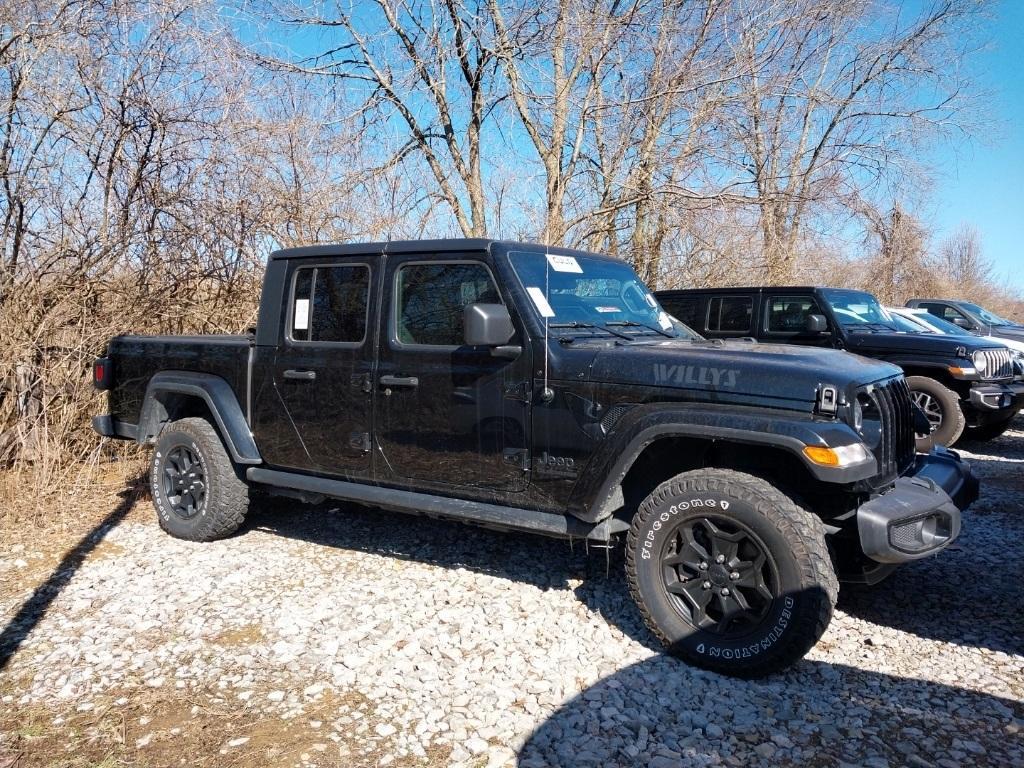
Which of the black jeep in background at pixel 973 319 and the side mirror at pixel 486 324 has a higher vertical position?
the black jeep in background at pixel 973 319

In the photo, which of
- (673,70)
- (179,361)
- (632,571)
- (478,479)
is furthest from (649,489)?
(673,70)

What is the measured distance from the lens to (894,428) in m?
3.40

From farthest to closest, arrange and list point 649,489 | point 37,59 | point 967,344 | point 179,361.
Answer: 1. point 967,344
2. point 37,59
3. point 179,361
4. point 649,489

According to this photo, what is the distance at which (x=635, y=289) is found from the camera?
441cm

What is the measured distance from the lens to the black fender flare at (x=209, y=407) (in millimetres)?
4695

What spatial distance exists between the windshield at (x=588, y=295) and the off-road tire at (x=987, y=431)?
602cm

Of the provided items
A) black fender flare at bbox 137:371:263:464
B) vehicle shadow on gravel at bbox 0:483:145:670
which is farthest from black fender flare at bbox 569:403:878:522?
vehicle shadow on gravel at bbox 0:483:145:670

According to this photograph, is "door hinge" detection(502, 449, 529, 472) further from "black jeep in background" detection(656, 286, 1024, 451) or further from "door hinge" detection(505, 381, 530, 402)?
"black jeep in background" detection(656, 286, 1024, 451)

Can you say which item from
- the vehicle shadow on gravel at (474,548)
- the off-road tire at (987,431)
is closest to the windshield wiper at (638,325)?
the vehicle shadow on gravel at (474,548)

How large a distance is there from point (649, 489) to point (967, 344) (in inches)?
232

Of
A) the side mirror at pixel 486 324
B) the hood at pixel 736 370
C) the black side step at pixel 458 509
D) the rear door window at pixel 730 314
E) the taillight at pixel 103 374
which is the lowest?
the black side step at pixel 458 509

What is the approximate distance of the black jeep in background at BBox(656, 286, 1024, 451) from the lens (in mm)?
7648

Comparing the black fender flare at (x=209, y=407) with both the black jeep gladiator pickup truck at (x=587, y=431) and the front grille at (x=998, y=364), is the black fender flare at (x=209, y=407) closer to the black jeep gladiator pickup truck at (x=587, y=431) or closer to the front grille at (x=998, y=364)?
the black jeep gladiator pickup truck at (x=587, y=431)

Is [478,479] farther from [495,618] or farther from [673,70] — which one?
[673,70]
